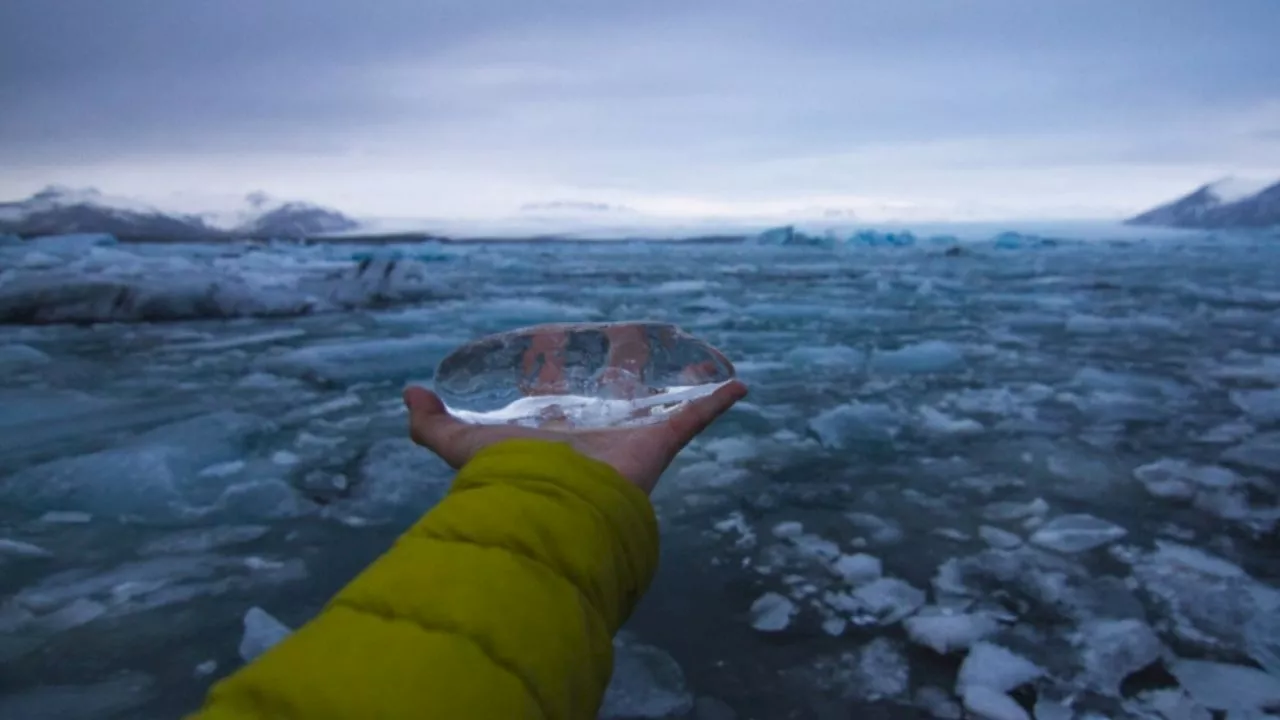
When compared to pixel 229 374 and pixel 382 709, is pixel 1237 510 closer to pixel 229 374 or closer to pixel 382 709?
pixel 382 709

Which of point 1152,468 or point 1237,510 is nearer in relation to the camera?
point 1237,510

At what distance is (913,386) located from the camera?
11.8ft

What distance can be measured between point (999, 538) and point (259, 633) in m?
1.68

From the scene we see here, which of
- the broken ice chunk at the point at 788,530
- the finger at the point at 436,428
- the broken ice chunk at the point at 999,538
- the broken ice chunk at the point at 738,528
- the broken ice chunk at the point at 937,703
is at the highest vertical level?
the finger at the point at 436,428

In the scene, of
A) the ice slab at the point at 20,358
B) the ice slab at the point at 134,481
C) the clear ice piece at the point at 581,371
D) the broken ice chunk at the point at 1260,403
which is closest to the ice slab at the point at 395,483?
the ice slab at the point at 134,481

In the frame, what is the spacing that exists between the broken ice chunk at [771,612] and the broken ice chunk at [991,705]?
0.36 m

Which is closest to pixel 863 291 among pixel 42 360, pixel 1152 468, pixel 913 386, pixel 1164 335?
pixel 1164 335

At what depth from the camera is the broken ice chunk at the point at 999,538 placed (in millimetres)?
1850

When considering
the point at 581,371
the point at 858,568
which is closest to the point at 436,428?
the point at 581,371

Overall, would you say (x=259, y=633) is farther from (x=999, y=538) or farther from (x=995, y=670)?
(x=999, y=538)

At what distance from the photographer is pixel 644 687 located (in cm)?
135

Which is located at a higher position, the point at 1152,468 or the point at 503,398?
the point at 503,398

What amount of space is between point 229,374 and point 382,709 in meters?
3.95

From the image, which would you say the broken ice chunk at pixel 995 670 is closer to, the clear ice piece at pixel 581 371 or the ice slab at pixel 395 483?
the clear ice piece at pixel 581 371
